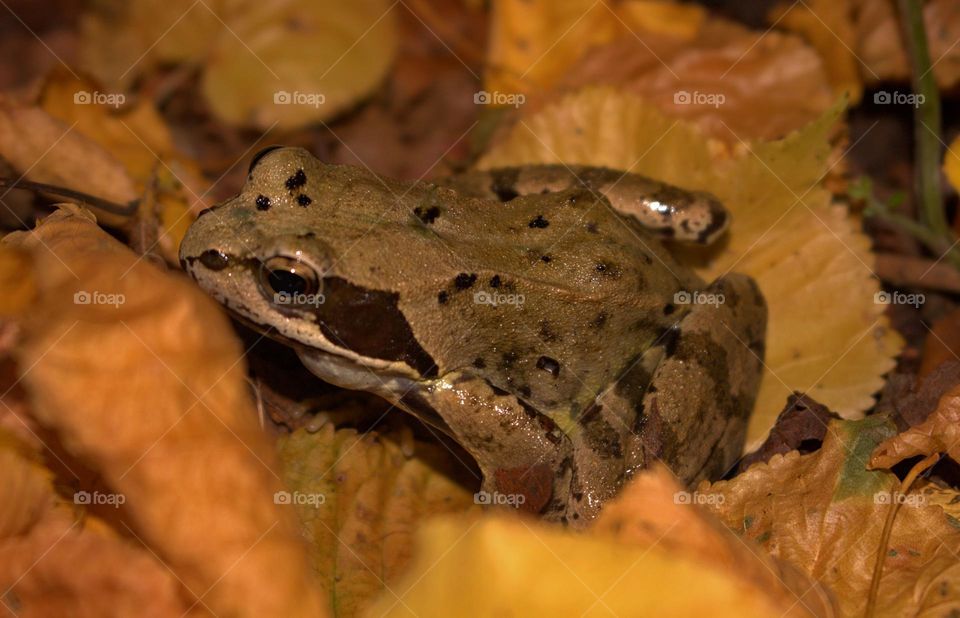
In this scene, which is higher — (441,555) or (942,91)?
(942,91)

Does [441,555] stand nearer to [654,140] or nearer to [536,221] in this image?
[536,221]

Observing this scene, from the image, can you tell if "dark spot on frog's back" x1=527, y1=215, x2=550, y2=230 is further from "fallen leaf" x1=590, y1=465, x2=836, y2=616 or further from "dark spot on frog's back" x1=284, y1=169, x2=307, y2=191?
"fallen leaf" x1=590, y1=465, x2=836, y2=616

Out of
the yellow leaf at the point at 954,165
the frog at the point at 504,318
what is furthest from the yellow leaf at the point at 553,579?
the yellow leaf at the point at 954,165

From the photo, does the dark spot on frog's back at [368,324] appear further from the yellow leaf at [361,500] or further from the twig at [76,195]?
the twig at [76,195]

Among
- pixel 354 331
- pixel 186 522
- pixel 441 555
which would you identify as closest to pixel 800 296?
pixel 354 331

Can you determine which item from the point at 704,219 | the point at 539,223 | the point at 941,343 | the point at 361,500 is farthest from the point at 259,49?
the point at 941,343

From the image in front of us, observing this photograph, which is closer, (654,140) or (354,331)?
(354,331)

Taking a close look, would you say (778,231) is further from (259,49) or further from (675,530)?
(259,49)
